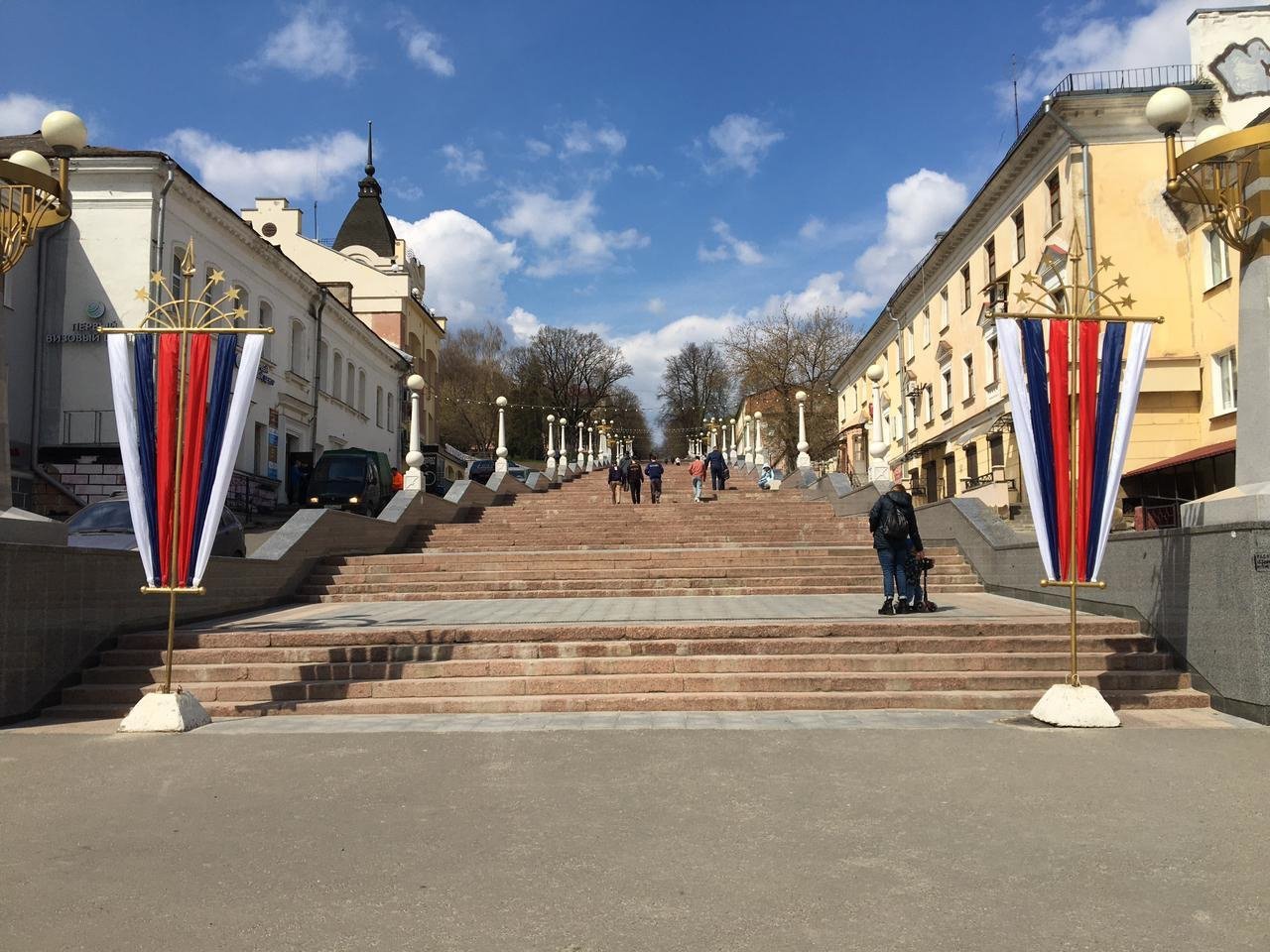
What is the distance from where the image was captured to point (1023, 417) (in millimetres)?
7676

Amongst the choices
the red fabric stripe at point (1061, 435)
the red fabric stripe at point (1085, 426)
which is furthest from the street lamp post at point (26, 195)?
the red fabric stripe at point (1085, 426)

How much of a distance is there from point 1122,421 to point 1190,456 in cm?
1661

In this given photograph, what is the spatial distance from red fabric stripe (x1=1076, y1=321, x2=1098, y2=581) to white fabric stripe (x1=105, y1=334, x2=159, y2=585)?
25.4ft

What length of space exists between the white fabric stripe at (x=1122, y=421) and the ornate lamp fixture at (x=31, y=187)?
9.00 metres

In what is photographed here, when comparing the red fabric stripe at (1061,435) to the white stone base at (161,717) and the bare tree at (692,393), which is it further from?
the bare tree at (692,393)

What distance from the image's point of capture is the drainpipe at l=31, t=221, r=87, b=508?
23.5m

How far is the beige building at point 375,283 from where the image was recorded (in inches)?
2111

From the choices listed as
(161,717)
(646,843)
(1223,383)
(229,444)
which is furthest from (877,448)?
(646,843)

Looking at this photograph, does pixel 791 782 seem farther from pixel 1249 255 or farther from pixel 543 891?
pixel 1249 255

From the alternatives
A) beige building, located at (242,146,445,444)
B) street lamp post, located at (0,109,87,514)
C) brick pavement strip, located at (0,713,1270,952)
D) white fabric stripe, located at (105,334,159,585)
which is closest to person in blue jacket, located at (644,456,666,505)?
white fabric stripe, located at (105,334,159,585)

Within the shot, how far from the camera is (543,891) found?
3.82m

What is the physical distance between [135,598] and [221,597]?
220 centimetres

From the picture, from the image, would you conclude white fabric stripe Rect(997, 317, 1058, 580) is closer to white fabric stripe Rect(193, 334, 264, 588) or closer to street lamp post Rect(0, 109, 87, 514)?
white fabric stripe Rect(193, 334, 264, 588)

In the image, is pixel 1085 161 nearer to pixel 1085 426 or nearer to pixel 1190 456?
pixel 1190 456
